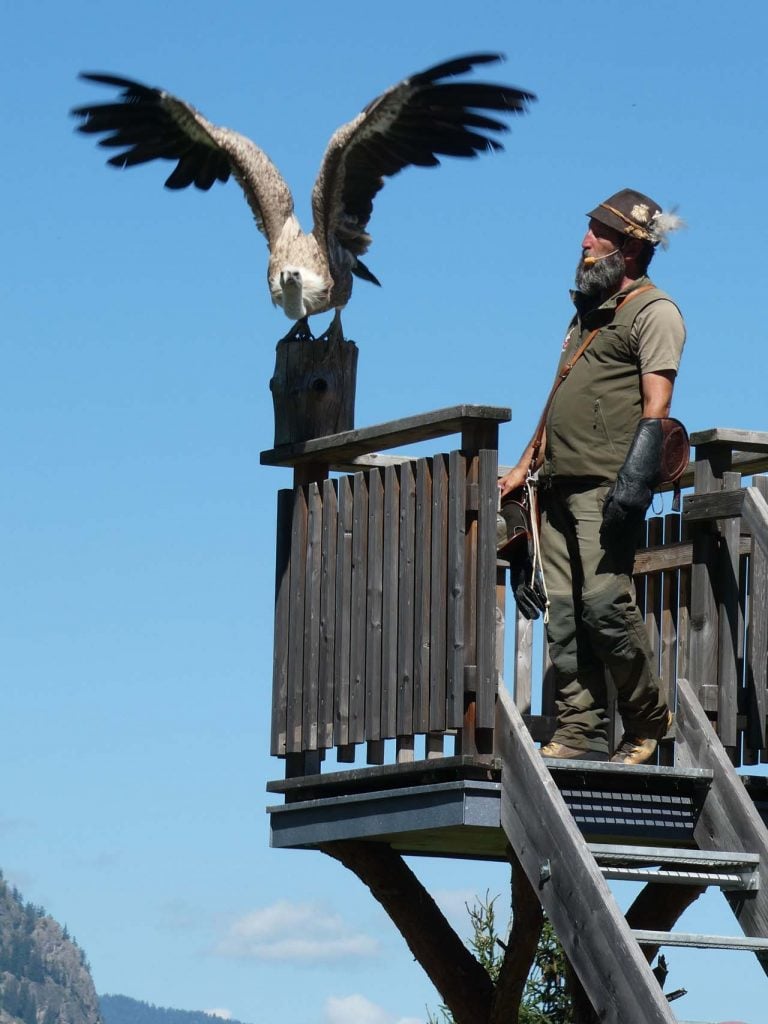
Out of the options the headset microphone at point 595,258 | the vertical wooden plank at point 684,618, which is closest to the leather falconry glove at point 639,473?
the headset microphone at point 595,258

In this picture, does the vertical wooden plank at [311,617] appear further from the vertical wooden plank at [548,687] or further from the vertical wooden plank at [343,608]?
the vertical wooden plank at [548,687]

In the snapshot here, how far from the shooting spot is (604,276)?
9031 millimetres

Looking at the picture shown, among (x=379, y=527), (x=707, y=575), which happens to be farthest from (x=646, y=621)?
(x=379, y=527)

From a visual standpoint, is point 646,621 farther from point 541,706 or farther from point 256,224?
point 256,224

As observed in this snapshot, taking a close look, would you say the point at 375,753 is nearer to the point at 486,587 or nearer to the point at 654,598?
the point at 486,587

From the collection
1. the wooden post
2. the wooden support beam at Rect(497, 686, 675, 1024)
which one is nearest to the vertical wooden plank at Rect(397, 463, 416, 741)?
the wooden support beam at Rect(497, 686, 675, 1024)

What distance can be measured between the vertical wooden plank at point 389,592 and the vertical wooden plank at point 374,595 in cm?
4

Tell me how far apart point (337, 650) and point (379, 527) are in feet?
1.97

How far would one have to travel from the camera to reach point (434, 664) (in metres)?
8.72

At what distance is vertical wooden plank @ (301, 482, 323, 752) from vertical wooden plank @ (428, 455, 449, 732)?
39.4 inches

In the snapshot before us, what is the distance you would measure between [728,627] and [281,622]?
80.1 inches

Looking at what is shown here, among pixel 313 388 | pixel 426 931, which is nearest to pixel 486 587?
pixel 313 388

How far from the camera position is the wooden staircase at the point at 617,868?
7434 mm

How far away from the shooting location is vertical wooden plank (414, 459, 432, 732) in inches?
346
